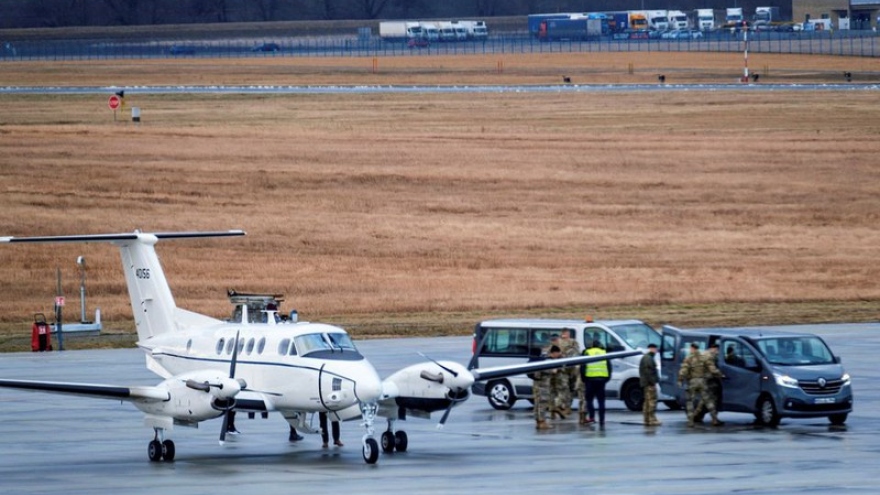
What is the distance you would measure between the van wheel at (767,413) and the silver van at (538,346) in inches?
145

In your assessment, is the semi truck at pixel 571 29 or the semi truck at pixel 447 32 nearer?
the semi truck at pixel 571 29

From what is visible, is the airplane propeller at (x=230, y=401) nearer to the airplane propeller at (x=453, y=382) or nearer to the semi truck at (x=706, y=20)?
the airplane propeller at (x=453, y=382)

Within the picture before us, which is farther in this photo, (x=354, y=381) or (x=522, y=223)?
(x=522, y=223)

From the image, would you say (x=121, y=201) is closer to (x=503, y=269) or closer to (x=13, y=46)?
(x=503, y=269)

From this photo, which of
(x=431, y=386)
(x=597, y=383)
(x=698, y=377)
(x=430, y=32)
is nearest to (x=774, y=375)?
(x=698, y=377)

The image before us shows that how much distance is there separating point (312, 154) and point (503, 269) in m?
26.3

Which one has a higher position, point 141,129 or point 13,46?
point 13,46

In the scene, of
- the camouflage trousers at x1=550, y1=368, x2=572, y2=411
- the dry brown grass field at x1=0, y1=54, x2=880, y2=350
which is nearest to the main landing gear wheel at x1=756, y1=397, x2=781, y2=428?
the camouflage trousers at x1=550, y1=368, x2=572, y2=411

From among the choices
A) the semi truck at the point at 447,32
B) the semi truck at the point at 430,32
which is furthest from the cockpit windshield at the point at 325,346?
the semi truck at the point at 447,32

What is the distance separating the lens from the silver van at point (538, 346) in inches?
1316

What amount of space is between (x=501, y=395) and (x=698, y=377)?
575 cm

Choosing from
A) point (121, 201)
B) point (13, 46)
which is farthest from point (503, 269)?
point (13, 46)

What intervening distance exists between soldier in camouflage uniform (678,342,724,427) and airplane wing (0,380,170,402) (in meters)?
10.6

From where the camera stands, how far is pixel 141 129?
9694cm
